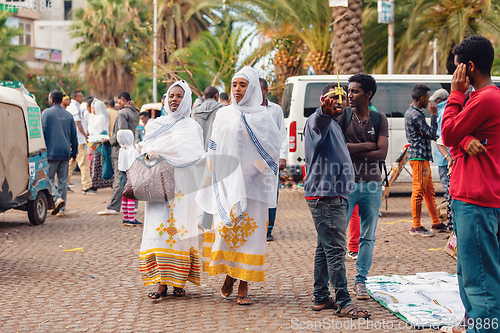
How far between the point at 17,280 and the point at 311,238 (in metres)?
4.04

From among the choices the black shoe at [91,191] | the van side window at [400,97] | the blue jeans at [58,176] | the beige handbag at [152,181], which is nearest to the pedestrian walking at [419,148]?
the beige handbag at [152,181]

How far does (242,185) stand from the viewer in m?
5.65

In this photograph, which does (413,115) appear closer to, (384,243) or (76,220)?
(384,243)

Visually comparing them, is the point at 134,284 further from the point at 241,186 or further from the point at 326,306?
the point at 326,306

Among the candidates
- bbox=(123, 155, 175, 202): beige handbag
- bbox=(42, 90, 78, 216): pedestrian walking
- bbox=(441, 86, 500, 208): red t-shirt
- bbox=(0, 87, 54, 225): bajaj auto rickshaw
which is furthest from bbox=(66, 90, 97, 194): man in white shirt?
bbox=(441, 86, 500, 208): red t-shirt

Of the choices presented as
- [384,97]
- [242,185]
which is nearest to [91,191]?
[384,97]

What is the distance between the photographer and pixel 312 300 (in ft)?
18.8

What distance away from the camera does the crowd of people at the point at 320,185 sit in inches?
160

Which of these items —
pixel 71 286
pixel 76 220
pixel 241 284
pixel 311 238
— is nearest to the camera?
pixel 241 284

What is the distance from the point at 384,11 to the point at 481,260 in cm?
1460

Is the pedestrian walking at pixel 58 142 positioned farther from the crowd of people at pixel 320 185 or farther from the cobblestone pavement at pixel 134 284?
the crowd of people at pixel 320 185

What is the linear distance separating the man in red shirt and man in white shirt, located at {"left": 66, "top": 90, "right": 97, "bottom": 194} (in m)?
11.7

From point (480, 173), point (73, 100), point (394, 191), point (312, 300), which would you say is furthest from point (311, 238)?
point (73, 100)

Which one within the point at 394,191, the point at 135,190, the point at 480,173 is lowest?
the point at 394,191
